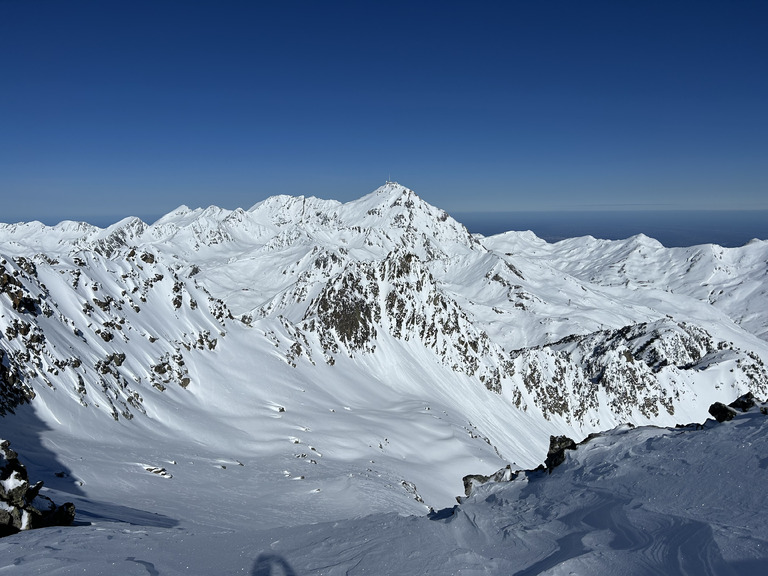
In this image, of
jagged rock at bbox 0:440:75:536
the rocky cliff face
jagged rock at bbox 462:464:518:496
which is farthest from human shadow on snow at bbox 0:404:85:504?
jagged rock at bbox 462:464:518:496

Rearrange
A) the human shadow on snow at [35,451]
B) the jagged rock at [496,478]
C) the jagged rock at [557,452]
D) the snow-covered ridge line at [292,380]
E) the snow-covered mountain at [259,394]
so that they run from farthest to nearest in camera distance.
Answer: the snow-covered ridge line at [292,380], the snow-covered mountain at [259,394], the human shadow on snow at [35,451], the jagged rock at [496,478], the jagged rock at [557,452]

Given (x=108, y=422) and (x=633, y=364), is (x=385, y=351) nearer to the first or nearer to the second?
(x=108, y=422)

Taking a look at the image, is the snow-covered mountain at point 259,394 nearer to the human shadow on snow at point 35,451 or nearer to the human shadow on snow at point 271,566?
the human shadow on snow at point 35,451

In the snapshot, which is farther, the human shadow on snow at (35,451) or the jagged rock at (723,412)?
the human shadow on snow at (35,451)

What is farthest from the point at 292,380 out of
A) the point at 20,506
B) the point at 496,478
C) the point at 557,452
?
the point at 20,506

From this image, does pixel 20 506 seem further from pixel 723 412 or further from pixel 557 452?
pixel 723 412

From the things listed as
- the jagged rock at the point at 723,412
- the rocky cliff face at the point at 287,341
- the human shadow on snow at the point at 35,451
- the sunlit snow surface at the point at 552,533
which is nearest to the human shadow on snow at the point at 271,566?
the sunlit snow surface at the point at 552,533
